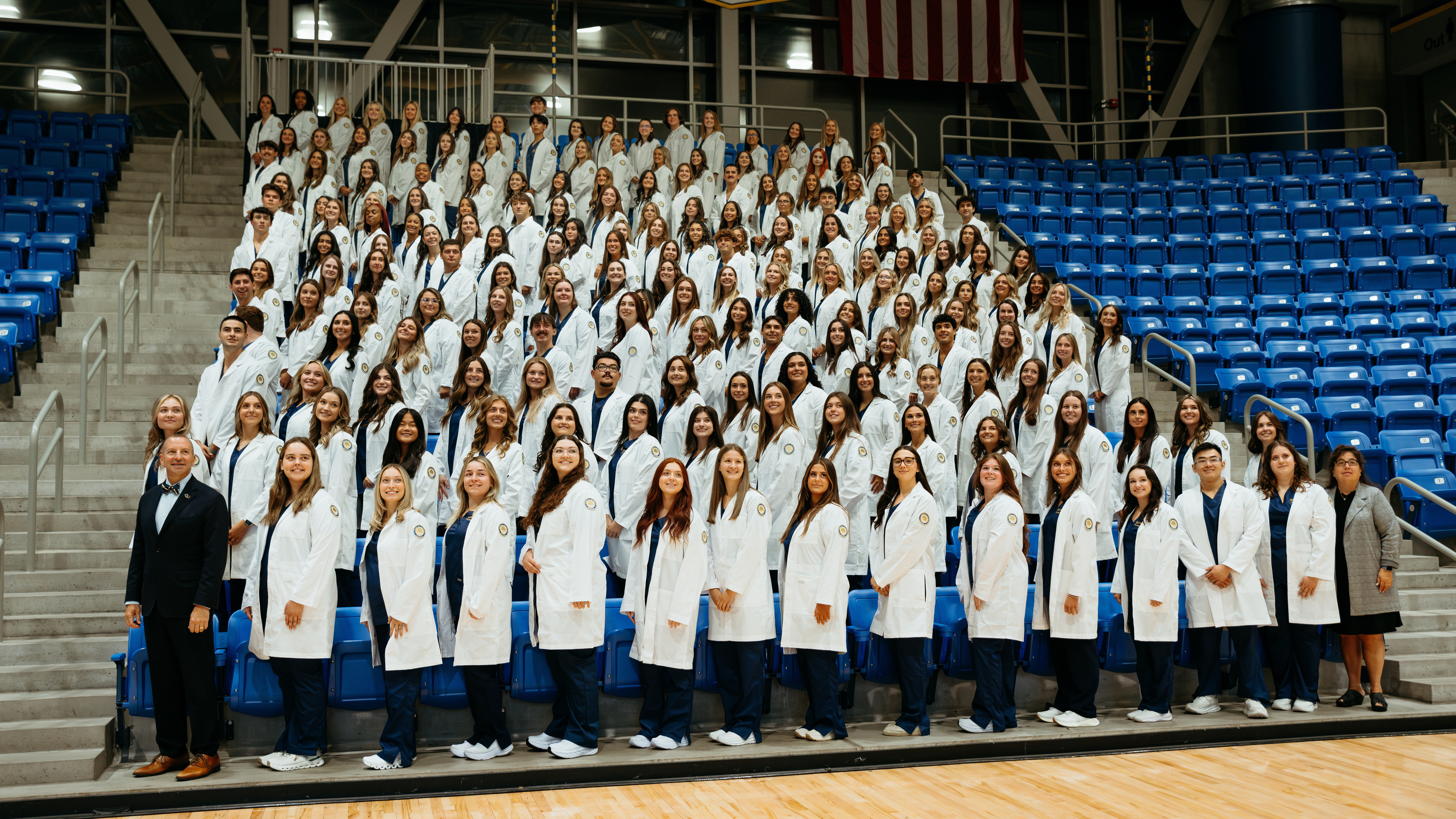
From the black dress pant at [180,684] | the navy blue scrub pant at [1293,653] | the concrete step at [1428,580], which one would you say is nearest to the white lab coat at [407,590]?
the black dress pant at [180,684]

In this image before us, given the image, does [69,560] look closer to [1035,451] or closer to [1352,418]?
[1035,451]

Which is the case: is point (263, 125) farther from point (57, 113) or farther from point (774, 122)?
point (774, 122)

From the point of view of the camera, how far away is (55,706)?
5188 millimetres

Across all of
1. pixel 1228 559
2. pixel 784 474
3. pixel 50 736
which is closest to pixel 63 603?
pixel 50 736

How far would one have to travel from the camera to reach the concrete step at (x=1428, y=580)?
7.27 m

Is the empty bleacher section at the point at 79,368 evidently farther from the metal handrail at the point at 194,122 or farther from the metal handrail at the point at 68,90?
the metal handrail at the point at 68,90

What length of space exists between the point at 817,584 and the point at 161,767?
3246 millimetres

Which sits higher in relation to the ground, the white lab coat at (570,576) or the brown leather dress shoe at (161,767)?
the white lab coat at (570,576)

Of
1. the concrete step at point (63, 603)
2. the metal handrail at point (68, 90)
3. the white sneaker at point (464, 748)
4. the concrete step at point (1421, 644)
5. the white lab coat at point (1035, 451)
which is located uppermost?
the metal handrail at point (68, 90)

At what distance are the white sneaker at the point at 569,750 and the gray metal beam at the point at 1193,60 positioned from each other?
14789 millimetres

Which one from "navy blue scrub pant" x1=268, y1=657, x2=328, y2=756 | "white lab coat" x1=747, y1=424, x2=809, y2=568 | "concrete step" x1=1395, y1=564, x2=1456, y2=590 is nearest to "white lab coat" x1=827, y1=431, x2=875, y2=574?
"white lab coat" x1=747, y1=424, x2=809, y2=568

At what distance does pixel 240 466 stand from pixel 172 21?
11634 millimetres

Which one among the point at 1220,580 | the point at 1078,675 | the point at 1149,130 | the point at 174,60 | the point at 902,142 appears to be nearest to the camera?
the point at 1078,675

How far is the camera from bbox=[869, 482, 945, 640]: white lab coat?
5.72 m
